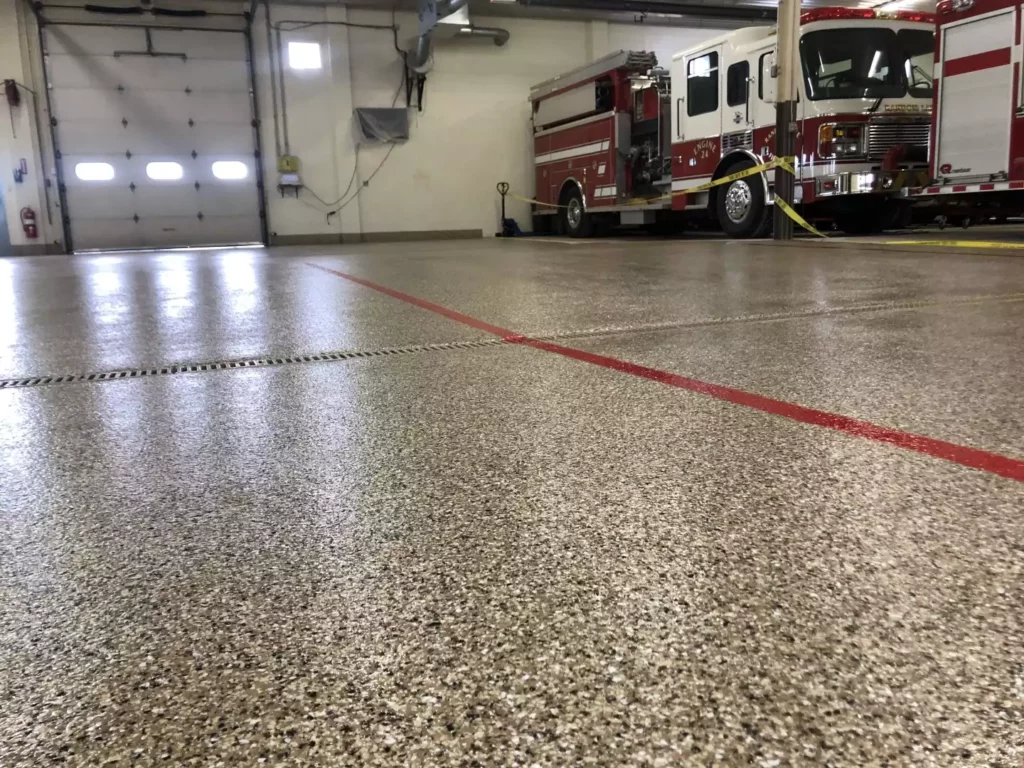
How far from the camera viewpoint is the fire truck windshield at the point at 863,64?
867 cm

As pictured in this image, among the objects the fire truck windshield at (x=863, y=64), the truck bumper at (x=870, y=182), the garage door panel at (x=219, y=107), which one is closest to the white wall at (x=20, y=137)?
the garage door panel at (x=219, y=107)

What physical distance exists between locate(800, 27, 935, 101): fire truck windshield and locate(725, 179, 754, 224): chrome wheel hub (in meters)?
1.30

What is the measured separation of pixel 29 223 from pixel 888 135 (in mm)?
14454

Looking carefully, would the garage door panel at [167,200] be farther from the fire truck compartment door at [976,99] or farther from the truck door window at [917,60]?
the fire truck compartment door at [976,99]

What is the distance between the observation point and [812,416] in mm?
1748

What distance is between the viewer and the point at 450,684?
79 cm

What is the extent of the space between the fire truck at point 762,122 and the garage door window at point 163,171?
8035 mm

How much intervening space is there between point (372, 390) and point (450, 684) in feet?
4.82

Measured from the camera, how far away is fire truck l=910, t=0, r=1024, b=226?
7.18 meters

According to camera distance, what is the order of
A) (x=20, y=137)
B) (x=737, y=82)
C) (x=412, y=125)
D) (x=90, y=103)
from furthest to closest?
(x=412, y=125), (x=90, y=103), (x=20, y=137), (x=737, y=82)

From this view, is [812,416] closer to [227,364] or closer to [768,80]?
[227,364]

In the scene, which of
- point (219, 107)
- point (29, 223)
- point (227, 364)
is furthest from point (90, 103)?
point (227, 364)

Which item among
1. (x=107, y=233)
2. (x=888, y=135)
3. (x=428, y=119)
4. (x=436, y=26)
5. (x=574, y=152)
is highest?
(x=436, y=26)

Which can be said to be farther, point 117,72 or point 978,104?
point 117,72
